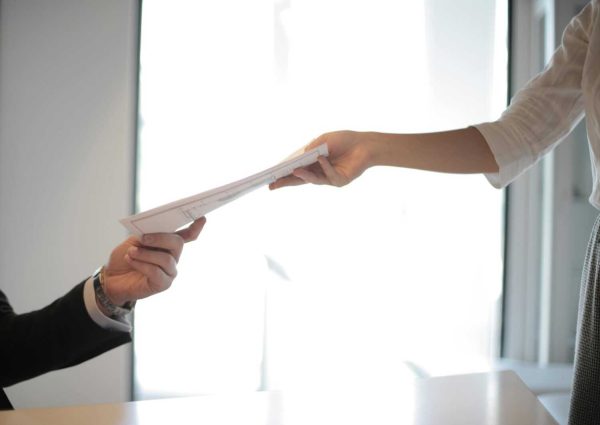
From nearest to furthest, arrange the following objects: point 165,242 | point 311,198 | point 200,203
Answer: point 200,203, point 165,242, point 311,198

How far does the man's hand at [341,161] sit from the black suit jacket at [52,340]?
0.47 metres

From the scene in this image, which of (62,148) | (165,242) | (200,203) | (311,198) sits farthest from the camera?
(311,198)

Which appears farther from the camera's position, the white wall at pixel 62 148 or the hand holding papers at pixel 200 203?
the white wall at pixel 62 148

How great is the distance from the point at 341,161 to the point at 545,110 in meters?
0.40

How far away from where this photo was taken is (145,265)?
0.93m

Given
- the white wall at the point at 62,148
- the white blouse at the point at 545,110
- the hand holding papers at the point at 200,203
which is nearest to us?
the hand holding papers at the point at 200,203

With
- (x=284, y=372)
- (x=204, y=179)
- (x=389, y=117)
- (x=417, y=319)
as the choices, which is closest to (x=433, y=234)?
(x=417, y=319)

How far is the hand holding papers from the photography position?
0.74 m

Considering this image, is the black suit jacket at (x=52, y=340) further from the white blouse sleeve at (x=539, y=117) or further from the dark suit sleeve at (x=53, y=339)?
the white blouse sleeve at (x=539, y=117)

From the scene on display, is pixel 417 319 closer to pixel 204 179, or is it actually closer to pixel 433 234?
pixel 433 234

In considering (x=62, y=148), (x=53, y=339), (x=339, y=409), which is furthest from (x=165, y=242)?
(x=62, y=148)

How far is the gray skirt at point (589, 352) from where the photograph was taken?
30.3 inches

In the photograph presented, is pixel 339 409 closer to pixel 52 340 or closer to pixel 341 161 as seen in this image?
pixel 341 161

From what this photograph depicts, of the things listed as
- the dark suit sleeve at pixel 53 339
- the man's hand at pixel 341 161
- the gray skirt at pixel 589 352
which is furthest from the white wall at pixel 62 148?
the gray skirt at pixel 589 352
